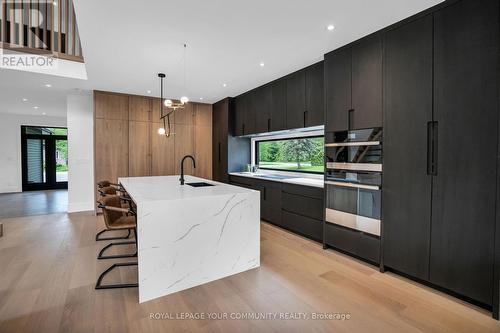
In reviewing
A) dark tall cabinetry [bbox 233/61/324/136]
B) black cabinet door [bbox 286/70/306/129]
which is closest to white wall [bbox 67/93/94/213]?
dark tall cabinetry [bbox 233/61/324/136]

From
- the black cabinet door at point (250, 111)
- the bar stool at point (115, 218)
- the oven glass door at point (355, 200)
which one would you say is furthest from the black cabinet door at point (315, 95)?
the bar stool at point (115, 218)

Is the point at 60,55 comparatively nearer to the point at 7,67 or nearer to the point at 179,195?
the point at 7,67

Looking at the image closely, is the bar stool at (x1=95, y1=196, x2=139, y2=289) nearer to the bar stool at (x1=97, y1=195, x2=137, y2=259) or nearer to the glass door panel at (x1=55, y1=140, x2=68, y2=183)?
the bar stool at (x1=97, y1=195, x2=137, y2=259)

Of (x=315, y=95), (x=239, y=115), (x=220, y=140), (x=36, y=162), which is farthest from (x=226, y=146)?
(x=36, y=162)

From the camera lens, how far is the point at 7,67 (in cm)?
393

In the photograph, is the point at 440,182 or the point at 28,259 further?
the point at 28,259

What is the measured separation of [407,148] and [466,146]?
18.1 inches

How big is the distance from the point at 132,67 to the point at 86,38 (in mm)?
926

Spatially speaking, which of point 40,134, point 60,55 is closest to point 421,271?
point 60,55

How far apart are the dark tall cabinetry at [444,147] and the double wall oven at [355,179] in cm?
12

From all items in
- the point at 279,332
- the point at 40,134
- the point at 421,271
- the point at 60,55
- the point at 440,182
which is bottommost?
the point at 279,332

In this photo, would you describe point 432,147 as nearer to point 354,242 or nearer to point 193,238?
point 354,242

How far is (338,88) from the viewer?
310 cm

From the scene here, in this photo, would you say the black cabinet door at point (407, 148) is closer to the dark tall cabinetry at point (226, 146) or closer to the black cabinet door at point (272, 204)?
the black cabinet door at point (272, 204)
